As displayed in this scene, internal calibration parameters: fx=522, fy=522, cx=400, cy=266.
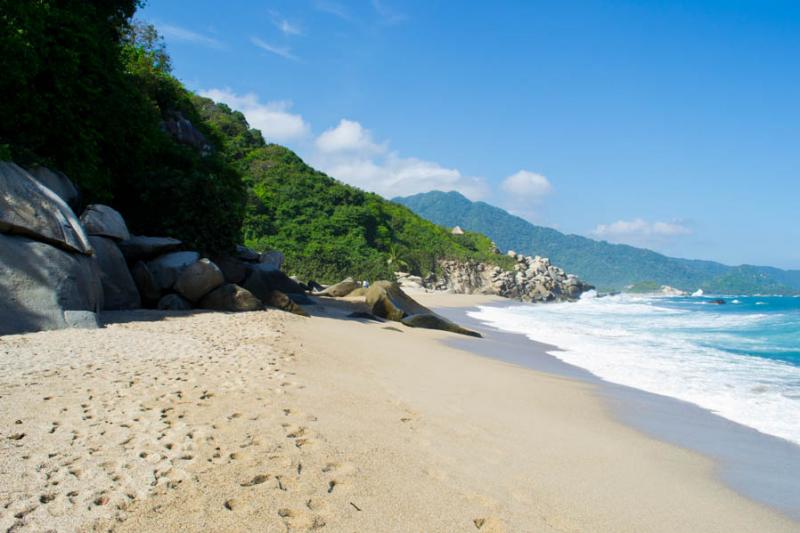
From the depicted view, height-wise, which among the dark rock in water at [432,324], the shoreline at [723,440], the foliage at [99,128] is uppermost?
the foliage at [99,128]

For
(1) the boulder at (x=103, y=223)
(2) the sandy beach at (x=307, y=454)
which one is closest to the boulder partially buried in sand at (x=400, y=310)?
(1) the boulder at (x=103, y=223)

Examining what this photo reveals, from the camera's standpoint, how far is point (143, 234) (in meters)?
15.9

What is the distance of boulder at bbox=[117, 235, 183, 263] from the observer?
43.2ft

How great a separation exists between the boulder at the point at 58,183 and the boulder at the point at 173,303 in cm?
294

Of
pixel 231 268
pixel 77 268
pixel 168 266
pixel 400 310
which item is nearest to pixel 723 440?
pixel 77 268

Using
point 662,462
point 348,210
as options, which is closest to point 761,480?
point 662,462

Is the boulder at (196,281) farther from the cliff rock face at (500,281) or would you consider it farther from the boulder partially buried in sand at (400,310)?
the cliff rock face at (500,281)

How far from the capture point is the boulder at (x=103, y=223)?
12.0 meters

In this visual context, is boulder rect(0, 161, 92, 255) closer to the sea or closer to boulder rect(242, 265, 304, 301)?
boulder rect(242, 265, 304, 301)

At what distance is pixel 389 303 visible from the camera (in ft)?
59.1

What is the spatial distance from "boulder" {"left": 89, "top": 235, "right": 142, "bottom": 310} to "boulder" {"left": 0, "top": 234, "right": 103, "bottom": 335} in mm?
1687

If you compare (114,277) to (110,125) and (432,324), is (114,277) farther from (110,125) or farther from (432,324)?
(432,324)

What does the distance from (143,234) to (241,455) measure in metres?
14.0

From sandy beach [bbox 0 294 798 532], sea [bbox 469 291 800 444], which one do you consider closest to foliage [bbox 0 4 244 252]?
sandy beach [bbox 0 294 798 532]
